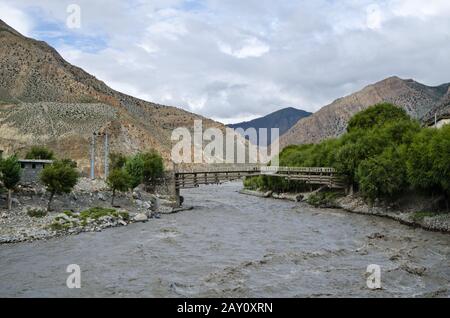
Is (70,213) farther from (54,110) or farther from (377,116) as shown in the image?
(54,110)

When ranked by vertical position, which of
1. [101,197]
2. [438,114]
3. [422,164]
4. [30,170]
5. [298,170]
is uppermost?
[438,114]

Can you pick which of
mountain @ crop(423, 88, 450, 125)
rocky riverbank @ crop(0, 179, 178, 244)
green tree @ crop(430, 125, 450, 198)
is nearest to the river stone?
rocky riverbank @ crop(0, 179, 178, 244)

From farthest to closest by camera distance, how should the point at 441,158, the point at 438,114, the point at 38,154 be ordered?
1. the point at 438,114
2. the point at 38,154
3. the point at 441,158

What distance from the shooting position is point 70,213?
47344 mm

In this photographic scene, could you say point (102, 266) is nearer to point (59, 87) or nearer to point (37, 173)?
point (37, 173)

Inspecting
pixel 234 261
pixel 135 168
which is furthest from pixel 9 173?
pixel 135 168

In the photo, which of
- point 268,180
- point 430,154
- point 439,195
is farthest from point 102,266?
point 268,180

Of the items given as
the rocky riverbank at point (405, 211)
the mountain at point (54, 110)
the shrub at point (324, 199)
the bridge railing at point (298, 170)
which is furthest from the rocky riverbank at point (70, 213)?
the mountain at point (54, 110)

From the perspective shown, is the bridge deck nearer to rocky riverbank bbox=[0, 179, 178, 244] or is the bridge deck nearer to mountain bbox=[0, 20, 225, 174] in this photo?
rocky riverbank bbox=[0, 179, 178, 244]

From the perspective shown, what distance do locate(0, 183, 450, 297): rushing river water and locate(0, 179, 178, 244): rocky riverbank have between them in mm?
2480

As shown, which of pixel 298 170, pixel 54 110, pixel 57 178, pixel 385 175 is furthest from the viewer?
pixel 54 110

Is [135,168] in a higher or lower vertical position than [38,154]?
lower

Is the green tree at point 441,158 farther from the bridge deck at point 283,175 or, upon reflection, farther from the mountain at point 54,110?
the mountain at point 54,110

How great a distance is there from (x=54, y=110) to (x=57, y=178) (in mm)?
103725
